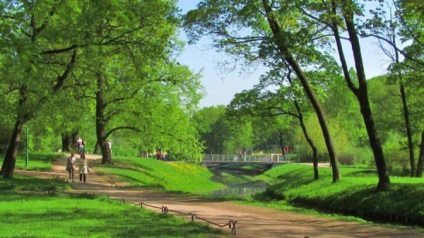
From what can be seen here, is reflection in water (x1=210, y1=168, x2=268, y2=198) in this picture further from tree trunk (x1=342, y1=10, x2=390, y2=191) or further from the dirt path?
tree trunk (x1=342, y1=10, x2=390, y2=191)

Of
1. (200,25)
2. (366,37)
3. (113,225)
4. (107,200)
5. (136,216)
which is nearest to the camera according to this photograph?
(113,225)

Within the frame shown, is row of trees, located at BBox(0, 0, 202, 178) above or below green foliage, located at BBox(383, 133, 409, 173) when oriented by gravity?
above

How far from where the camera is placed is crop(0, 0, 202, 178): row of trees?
29.5 feet

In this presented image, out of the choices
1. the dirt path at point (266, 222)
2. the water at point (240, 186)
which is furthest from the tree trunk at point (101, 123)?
the dirt path at point (266, 222)

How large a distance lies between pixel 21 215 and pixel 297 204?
13470 mm

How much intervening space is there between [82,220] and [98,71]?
13.1 m

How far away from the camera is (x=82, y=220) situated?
1184 centimetres

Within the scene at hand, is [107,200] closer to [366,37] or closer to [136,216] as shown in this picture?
[136,216]

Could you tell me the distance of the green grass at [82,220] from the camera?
33.5 feet

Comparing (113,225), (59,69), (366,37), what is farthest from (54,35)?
(366,37)

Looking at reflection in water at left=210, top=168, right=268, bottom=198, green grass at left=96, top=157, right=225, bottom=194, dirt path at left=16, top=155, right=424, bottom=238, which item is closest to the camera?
dirt path at left=16, top=155, right=424, bottom=238

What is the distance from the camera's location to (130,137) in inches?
1515

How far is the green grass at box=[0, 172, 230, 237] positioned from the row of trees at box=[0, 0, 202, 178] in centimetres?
346

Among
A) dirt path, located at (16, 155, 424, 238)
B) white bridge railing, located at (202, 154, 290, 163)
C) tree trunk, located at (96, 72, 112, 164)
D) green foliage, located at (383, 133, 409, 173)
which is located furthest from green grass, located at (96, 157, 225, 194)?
white bridge railing, located at (202, 154, 290, 163)
